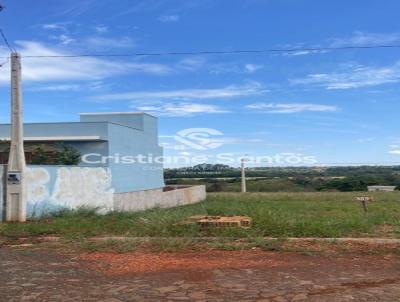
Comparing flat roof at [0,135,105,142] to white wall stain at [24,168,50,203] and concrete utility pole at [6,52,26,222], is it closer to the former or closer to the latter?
white wall stain at [24,168,50,203]

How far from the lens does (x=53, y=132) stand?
93.2 ft

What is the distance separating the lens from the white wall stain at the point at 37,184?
51.0 feet

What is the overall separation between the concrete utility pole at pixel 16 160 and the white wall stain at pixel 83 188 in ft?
5.39

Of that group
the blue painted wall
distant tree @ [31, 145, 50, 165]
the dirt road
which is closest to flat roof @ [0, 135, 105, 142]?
the blue painted wall

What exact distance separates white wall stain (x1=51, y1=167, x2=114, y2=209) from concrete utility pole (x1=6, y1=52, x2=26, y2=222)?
5.39 ft

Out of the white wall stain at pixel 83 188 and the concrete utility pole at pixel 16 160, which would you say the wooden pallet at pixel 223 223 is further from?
the white wall stain at pixel 83 188

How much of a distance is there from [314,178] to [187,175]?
12.4 meters

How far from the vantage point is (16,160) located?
15.0 meters

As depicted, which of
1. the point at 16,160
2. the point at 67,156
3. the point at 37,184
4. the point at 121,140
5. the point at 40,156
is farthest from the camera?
the point at 121,140

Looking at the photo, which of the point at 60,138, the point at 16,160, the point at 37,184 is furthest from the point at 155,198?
the point at 16,160

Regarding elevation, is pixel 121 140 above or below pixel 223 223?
above

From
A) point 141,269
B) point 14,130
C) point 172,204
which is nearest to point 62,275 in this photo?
point 141,269

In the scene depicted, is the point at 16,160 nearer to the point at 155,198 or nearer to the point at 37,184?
the point at 37,184

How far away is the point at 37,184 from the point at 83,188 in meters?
2.44
